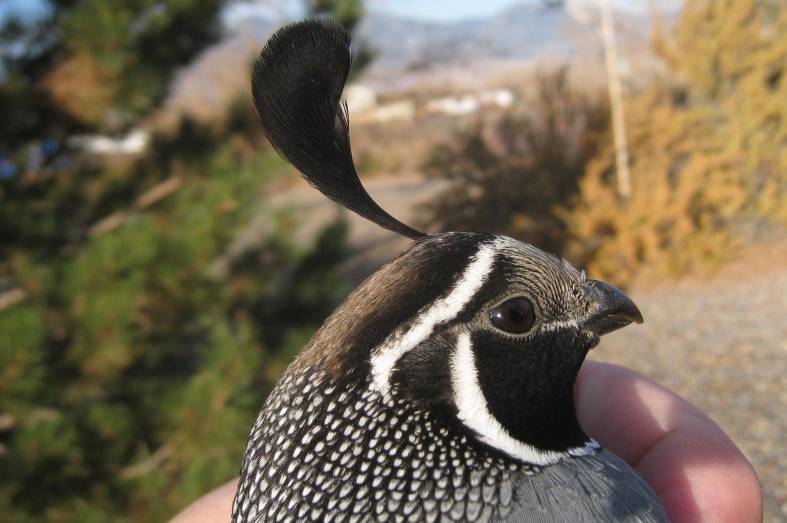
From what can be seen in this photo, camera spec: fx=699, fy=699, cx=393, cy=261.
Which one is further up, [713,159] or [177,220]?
[713,159]

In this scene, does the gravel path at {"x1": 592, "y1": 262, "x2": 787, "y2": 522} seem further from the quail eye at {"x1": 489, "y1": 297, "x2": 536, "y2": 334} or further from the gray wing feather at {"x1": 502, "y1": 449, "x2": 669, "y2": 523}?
the quail eye at {"x1": 489, "y1": 297, "x2": 536, "y2": 334}

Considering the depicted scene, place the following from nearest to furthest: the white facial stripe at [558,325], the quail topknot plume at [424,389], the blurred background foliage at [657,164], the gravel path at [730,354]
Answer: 1. the quail topknot plume at [424,389]
2. the white facial stripe at [558,325]
3. the gravel path at [730,354]
4. the blurred background foliage at [657,164]

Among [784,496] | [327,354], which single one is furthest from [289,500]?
[784,496]

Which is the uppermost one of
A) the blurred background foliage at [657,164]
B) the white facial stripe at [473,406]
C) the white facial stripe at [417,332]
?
the blurred background foliage at [657,164]

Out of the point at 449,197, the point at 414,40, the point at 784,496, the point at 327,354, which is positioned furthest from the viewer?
the point at 414,40

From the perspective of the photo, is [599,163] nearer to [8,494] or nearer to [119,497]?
[119,497]

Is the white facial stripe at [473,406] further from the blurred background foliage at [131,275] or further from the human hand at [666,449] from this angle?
the blurred background foliage at [131,275]

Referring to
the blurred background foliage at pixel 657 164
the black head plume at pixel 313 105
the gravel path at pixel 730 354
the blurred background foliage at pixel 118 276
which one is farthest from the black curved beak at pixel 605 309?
the blurred background foliage at pixel 657 164
